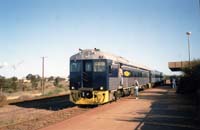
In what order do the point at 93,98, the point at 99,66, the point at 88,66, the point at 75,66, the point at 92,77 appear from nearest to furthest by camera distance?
the point at 93,98
the point at 92,77
the point at 99,66
the point at 88,66
the point at 75,66

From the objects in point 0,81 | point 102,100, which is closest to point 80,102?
point 102,100

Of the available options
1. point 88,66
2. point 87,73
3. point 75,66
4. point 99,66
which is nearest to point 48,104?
point 75,66

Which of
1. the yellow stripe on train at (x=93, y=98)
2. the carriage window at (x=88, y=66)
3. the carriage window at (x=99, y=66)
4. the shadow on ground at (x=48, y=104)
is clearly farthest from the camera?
the shadow on ground at (x=48, y=104)

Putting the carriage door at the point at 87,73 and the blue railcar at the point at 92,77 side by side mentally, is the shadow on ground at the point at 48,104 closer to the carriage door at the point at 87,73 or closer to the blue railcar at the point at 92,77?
the blue railcar at the point at 92,77

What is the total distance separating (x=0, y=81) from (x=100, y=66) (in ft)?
113

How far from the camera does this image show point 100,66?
19109mm

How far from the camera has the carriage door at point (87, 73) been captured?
1905cm

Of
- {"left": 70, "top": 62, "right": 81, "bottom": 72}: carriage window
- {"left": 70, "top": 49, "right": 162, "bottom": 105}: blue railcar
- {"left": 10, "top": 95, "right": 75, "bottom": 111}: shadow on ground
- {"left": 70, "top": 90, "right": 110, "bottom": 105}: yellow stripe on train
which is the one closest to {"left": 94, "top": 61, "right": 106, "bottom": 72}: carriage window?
{"left": 70, "top": 49, "right": 162, "bottom": 105}: blue railcar

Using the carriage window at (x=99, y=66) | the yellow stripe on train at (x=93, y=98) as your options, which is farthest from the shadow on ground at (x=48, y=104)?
the carriage window at (x=99, y=66)

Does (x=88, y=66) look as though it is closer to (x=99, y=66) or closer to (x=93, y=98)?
(x=99, y=66)

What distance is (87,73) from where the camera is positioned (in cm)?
1922

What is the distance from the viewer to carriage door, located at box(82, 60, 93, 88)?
62.5 feet

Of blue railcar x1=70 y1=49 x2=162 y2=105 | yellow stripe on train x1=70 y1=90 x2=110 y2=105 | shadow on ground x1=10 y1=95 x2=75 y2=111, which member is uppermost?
blue railcar x1=70 y1=49 x2=162 y2=105

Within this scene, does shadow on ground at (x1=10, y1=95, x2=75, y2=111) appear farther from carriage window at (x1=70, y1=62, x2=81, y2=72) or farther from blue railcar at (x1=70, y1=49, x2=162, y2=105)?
carriage window at (x1=70, y1=62, x2=81, y2=72)
